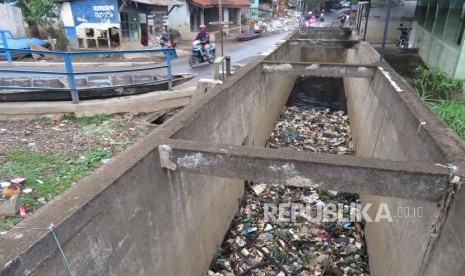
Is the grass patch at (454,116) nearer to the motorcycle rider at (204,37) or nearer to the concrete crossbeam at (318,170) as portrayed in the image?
the concrete crossbeam at (318,170)

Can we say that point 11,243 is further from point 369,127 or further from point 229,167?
point 369,127

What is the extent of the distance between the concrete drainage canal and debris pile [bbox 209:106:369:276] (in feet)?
0.06

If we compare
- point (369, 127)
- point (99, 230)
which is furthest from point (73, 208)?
point (369, 127)

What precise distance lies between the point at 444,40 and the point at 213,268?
379 inches

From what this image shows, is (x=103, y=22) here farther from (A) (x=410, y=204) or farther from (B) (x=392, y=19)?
(B) (x=392, y=19)

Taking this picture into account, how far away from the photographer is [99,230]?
243 cm

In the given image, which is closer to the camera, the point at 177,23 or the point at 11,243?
the point at 11,243

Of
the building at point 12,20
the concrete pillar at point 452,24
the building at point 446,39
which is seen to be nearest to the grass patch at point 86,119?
the building at point 446,39

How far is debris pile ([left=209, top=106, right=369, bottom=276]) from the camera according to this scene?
4.51 metres

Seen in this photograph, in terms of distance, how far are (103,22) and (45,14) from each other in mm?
2948

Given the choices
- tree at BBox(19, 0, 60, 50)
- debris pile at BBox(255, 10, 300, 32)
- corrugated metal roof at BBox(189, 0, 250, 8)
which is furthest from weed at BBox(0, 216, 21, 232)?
debris pile at BBox(255, 10, 300, 32)

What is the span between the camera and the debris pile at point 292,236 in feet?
14.8

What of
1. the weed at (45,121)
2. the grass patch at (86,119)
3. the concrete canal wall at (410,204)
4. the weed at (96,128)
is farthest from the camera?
the grass patch at (86,119)

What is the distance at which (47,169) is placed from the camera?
4680 mm
